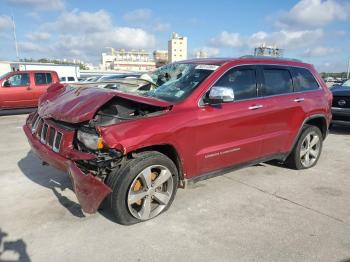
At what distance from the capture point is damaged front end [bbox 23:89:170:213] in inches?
123

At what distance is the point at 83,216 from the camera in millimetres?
3709

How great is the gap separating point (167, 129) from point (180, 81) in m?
1.02

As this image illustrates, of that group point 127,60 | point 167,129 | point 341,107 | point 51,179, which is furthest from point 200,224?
point 127,60

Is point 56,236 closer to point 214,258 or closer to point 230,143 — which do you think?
A: point 214,258

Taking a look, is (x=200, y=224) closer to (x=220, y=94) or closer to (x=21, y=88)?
(x=220, y=94)

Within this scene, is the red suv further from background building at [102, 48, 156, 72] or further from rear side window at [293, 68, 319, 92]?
background building at [102, 48, 156, 72]

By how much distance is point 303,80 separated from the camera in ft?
17.7

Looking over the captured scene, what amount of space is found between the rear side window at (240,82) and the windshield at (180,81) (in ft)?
0.71

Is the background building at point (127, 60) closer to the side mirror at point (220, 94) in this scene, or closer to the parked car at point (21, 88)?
the parked car at point (21, 88)

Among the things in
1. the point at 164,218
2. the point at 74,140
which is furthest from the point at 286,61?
the point at 74,140

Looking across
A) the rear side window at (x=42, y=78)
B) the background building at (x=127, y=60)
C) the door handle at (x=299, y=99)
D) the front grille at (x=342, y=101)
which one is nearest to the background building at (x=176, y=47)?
the background building at (x=127, y=60)

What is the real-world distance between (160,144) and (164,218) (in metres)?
0.89

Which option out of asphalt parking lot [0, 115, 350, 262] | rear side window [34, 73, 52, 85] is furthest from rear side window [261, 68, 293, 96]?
rear side window [34, 73, 52, 85]

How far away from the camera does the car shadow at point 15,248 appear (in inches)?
115
